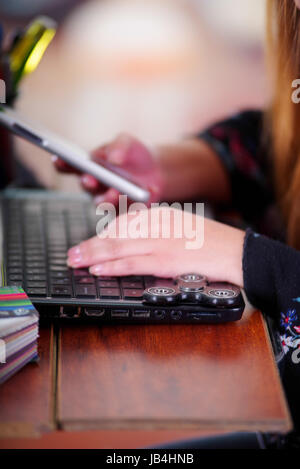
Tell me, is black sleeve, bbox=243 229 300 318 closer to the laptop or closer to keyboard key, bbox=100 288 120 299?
the laptop

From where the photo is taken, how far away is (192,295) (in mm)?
603

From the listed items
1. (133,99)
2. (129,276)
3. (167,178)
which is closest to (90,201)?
(167,178)

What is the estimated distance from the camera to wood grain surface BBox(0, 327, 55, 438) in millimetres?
456

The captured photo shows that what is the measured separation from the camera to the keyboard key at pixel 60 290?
610mm

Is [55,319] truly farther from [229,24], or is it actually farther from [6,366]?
[229,24]

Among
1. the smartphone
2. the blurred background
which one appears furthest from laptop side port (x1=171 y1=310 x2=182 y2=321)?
the blurred background

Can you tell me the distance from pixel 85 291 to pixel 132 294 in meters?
0.05

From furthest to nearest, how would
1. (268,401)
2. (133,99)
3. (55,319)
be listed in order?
(133,99) → (55,319) → (268,401)

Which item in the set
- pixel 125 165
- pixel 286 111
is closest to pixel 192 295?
pixel 125 165

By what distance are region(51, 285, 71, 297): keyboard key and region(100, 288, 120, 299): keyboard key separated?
0.11 ft

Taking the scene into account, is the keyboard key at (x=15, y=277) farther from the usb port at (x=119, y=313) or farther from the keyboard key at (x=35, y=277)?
the usb port at (x=119, y=313)

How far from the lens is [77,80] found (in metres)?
2.34

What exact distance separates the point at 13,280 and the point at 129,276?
0.41 ft

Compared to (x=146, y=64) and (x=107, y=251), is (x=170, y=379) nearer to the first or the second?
(x=107, y=251)
